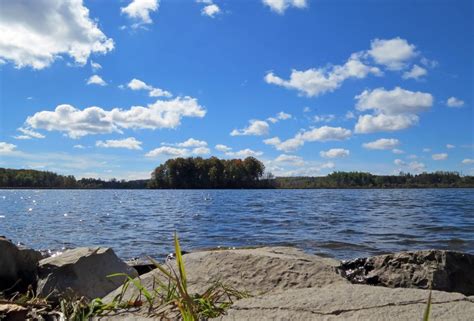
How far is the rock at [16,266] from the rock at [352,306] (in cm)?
400

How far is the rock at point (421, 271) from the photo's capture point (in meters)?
5.13

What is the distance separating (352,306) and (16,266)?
16.1 ft

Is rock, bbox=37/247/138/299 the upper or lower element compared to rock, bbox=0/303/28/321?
lower

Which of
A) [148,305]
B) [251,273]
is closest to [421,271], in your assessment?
[251,273]

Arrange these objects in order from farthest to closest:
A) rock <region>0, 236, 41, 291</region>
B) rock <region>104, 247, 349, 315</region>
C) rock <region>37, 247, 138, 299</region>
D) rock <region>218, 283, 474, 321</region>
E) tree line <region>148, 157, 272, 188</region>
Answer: tree line <region>148, 157, 272, 188</region>
rock <region>0, 236, 41, 291</region>
rock <region>37, 247, 138, 299</region>
rock <region>104, 247, 349, 315</region>
rock <region>218, 283, 474, 321</region>

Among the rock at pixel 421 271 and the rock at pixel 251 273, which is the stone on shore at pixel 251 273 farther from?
the rock at pixel 421 271

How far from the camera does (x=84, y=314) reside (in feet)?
8.41

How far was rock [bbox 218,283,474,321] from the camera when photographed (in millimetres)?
2361

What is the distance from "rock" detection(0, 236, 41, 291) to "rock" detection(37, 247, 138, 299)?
30 cm

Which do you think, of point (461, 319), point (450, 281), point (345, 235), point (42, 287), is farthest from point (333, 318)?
point (345, 235)

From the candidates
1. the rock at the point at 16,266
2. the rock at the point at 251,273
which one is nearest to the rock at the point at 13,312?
the rock at the point at 251,273

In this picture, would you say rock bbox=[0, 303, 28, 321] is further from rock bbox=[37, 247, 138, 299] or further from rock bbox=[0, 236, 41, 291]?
rock bbox=[0, 236, 41, 291]

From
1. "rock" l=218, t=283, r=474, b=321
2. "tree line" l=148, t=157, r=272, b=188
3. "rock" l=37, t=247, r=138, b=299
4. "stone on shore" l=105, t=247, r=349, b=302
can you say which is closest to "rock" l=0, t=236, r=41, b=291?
"rock" l=37, t=247, r=138, b=299

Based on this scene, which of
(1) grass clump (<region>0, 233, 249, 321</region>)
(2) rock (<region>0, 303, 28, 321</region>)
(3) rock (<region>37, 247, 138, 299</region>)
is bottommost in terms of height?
(3) rock (<region>37, 247, 138, 299</region>)
